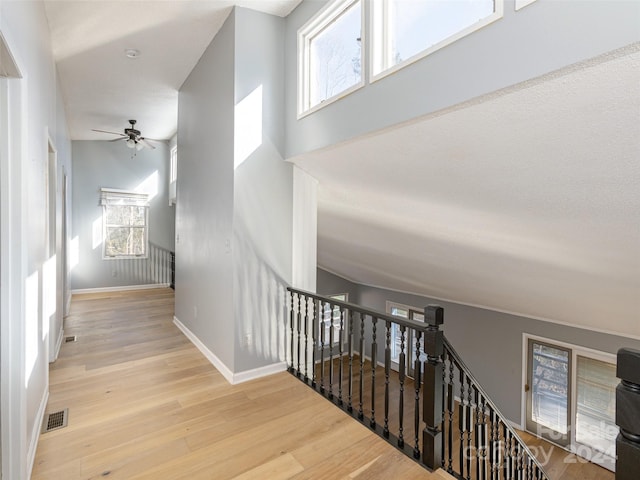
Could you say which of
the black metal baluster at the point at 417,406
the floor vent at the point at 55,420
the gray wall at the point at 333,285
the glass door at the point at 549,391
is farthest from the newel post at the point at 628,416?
the gray wall at the point at 333,285

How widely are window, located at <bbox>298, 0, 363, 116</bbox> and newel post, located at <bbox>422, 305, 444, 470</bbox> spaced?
173cm

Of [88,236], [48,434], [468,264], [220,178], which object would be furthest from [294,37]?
[88,236]

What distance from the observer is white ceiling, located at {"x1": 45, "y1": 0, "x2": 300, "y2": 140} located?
2928 mm

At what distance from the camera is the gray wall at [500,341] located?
452cm

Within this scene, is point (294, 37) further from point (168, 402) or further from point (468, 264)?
point (168, 402)

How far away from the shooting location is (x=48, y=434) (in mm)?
2205

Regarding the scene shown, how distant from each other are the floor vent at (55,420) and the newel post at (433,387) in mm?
2451

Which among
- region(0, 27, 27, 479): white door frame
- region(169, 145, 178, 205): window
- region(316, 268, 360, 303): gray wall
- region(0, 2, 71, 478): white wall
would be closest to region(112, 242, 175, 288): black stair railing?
region(169, 145, 178, 205): window

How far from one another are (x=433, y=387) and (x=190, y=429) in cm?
167

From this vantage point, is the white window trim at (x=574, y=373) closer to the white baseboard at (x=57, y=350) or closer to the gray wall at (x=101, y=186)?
the white baseboard at (x=57, y=350)

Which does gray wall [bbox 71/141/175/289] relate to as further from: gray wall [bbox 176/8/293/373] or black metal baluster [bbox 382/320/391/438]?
black metal baluster [bbox 382/320/391/438]

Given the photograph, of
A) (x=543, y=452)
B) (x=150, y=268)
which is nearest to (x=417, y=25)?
(x=543, y=452)

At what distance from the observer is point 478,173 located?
7.02 feet

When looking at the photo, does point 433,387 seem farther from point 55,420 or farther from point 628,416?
point 55,420
